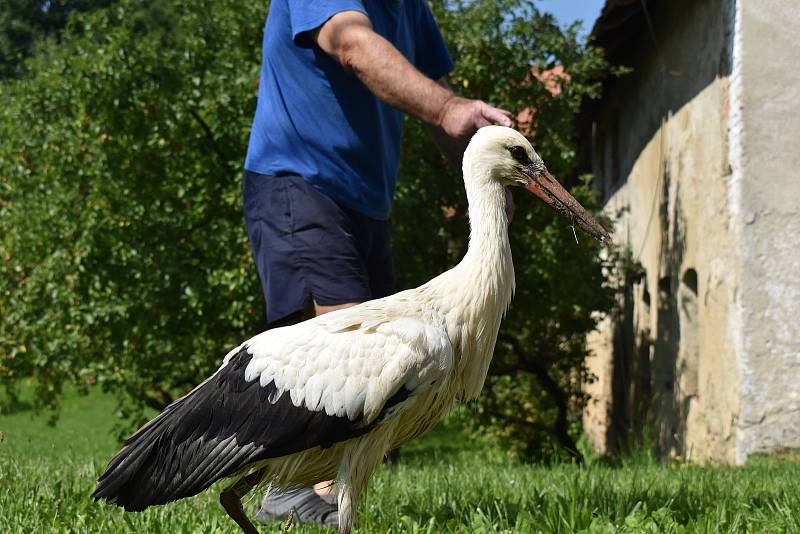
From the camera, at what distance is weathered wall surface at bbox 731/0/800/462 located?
836cm

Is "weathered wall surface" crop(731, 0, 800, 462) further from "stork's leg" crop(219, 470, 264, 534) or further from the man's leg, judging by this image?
"stork's leg" crop(219, 470, 264, 534)

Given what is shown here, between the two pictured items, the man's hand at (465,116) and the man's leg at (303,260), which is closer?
the man's hand at (465,116)

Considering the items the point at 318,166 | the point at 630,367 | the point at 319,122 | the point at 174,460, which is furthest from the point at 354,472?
the point at 630,367

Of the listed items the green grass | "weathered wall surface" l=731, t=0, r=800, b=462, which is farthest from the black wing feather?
"weathered wall surface" l=731, t=0, r=800, b=462

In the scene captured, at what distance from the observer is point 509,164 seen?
3.78m

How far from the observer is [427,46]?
16.1 feet

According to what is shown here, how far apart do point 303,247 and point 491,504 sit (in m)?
1.34

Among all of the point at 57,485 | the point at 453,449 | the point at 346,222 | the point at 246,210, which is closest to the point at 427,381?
the point at 346,222

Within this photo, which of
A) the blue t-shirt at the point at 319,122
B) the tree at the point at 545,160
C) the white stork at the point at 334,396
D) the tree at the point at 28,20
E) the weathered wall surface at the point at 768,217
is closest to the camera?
the white stork at the point at 334,396

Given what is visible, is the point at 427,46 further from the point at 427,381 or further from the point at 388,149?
the point at 427,381

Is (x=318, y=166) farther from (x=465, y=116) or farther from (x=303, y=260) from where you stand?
(x=465, y=116)

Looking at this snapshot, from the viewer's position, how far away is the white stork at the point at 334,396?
3309 mm

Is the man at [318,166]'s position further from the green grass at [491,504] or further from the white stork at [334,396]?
the white stork at [334,396]

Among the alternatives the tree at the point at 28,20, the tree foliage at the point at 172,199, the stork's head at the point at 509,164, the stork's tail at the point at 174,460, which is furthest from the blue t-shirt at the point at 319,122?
the tree at the point at 28,20
